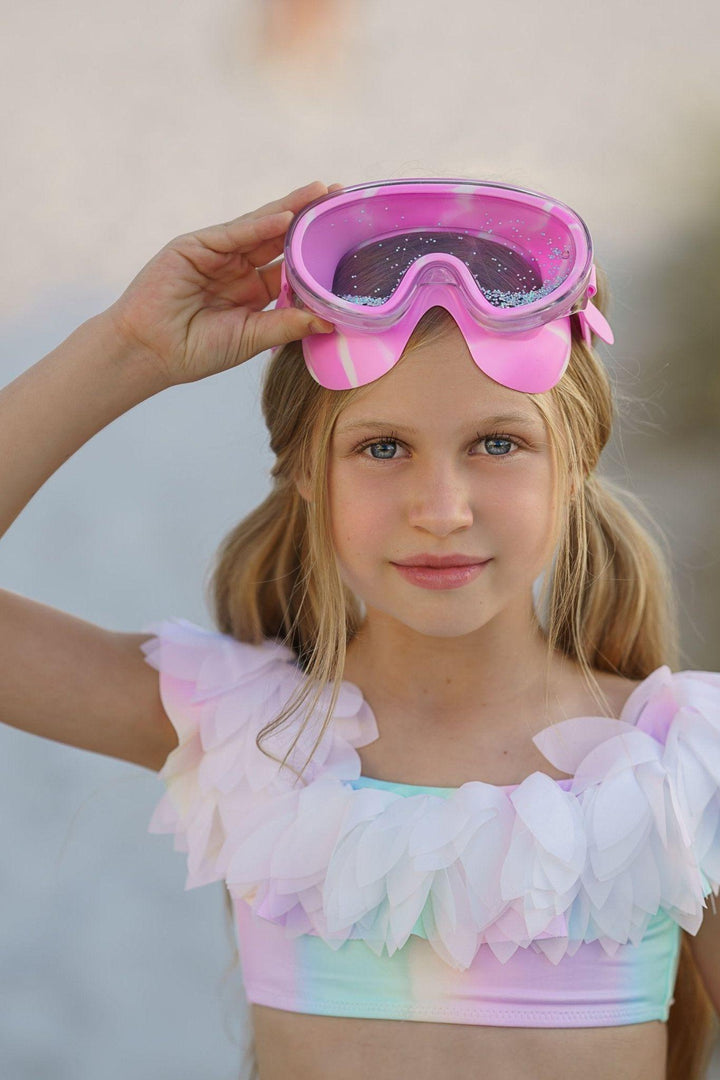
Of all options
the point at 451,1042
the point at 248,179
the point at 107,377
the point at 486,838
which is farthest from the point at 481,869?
the point at 248,179

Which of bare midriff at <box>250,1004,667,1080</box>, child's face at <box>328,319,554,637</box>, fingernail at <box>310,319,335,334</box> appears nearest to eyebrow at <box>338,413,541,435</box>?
child's face at <box>328,319,554,637</box>

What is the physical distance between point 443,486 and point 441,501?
2 cm

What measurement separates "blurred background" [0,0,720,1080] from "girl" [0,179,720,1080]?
1.55 meters

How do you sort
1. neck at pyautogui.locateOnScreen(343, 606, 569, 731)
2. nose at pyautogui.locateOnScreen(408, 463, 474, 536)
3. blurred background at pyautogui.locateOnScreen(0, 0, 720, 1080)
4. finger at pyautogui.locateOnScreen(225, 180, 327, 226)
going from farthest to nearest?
blurred background at pyautogui.locateOnScreen(0, 0, 720, 1080)
neck at pyautogui.locateOnScreen(343, 606, 569, 731)
finger at pyautogui.locateOnScreen(225, 180, 327, 226)
nose at pyautogui.locateOnScreen(408, 463, 474, 536)

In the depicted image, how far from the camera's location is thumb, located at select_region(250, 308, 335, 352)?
144cm

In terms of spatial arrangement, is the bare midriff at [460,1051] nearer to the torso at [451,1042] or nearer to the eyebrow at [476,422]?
the torso at [451,1042]

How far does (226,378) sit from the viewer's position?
3303mm

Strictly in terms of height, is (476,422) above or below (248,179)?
below

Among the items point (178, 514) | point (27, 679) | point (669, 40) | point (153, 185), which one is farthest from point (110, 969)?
point (669, 40)

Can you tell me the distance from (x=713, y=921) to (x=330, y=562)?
2.05 ft

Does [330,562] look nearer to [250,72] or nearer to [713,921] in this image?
[713,921]

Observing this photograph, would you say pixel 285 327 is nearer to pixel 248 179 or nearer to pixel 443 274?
pixel 443 274

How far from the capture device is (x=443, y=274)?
1397 millimetres

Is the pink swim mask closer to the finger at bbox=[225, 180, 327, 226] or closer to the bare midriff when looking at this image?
the finger at bbox=[225, 180, 327, 226]
